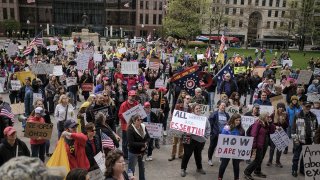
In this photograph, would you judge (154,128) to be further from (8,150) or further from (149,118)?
(8,150)

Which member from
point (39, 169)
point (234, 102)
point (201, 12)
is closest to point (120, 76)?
point (234, 102)

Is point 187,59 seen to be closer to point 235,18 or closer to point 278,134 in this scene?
point 278,134

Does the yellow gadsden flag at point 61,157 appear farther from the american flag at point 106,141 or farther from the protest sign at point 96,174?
the american flag at point 106,141

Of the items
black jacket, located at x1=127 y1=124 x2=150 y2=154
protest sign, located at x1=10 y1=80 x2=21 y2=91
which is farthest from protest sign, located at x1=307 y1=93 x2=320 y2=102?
protest sign, located at x1=10 y1=80 x2=21 y2=91

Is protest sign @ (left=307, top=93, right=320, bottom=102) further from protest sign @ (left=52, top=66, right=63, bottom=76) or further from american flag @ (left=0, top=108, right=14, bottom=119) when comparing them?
protest sign @ (left=52, top=66, right=63, bottom=76)

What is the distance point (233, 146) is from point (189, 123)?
4.37 feet

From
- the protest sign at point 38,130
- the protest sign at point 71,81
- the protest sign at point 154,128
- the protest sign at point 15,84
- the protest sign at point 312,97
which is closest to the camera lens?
the protest sign at point 38,130

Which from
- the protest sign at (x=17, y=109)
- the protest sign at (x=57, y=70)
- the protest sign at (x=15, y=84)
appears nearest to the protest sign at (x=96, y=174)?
the protest sign at (x=17, y=109)

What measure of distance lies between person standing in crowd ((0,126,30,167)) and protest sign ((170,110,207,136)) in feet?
12.8

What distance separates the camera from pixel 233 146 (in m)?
7.73

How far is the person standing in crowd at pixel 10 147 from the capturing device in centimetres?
586

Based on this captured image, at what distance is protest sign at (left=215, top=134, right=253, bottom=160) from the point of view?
7.71 metres

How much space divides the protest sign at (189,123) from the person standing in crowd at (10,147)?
3.89 m

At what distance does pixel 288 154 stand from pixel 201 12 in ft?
177
